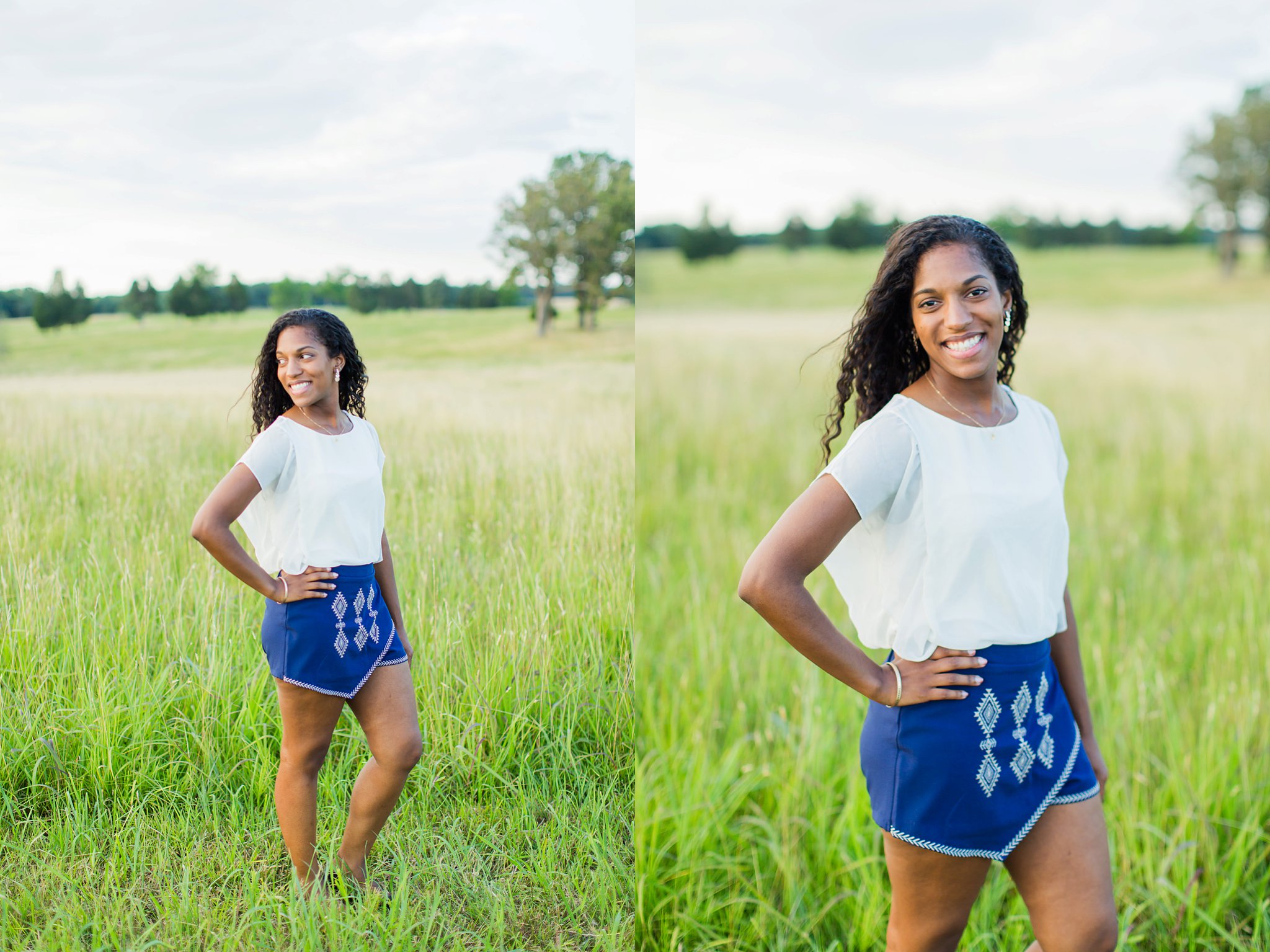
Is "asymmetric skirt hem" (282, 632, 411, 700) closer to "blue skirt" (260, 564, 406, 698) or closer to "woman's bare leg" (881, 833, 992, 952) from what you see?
"blue skirt" (260, 564, 406, 698)

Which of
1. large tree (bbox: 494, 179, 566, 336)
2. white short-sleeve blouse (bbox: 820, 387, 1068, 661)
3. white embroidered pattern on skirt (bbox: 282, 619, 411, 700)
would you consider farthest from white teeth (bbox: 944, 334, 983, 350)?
white embroidered pattern on skirt (bbox: 282, 619, 411, 700)

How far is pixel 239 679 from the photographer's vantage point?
82.0 inches

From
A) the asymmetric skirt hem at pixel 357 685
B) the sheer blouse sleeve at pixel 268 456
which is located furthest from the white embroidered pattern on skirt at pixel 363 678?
the sheer blouse sleeve at pixel 268 456

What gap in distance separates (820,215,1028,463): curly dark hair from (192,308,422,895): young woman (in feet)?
3.56

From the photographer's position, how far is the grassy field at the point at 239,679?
6.56 feet

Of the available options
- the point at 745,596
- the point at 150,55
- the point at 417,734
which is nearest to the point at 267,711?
the point at 417,734

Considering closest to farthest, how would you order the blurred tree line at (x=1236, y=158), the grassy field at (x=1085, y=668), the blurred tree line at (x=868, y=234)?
the grassy field at (x=1085, y=668)
the blurred tree line at (x=1236, y=158)
the blurred tree line at (x=868, y=234)

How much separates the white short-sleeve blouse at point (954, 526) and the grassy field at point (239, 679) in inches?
41.3

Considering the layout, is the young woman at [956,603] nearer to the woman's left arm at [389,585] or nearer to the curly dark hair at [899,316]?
the curly dark hair at [899,316]

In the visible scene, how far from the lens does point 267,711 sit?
208cm

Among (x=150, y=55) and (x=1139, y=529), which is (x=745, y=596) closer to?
(x=150, y=55)

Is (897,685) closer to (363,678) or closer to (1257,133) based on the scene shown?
(363,678)

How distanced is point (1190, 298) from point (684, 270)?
20538 millimetres

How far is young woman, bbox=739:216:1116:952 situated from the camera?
1649mm
